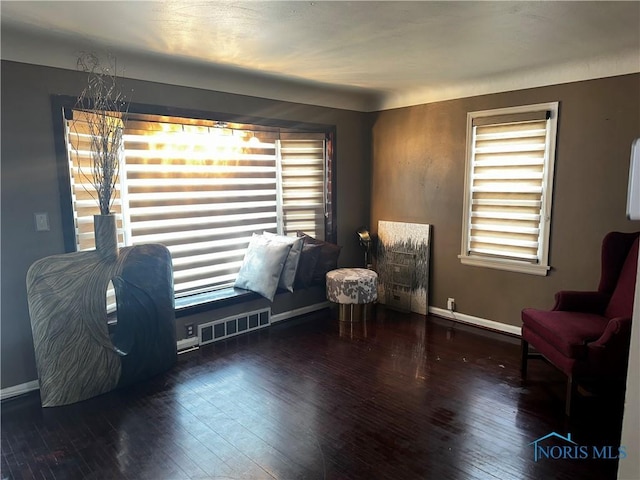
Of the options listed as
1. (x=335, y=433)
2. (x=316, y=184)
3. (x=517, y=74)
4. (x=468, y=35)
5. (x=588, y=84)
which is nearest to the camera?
(x=335, y=433)

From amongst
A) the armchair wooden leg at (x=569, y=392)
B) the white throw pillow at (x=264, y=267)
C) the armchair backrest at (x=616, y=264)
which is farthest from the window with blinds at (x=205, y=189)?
the armchair wooden leg at (x=569, y=392)

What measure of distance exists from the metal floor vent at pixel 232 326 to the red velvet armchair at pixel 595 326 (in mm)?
2372

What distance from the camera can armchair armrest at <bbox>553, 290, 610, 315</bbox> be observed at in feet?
10.3

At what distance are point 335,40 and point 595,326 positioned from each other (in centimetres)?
258

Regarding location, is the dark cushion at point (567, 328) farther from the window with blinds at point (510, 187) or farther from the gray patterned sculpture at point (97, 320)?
the gray patterned sculpture at point (97, 320)

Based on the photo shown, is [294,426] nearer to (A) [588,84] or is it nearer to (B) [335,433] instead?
(B) [335,433]

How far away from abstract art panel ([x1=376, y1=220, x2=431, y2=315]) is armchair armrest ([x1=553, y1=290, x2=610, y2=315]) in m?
1.58

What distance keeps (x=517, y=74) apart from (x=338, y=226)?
235cm

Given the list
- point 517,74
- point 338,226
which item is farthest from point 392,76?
point 338,226

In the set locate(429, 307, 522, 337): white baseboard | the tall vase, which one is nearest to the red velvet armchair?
locate(429, 307, 522, 337): white baseboard

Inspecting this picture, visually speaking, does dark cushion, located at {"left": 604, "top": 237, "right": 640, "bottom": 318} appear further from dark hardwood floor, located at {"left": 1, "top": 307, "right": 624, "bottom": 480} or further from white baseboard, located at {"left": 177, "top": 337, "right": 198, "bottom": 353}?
white baseboard, located at {"left": 177, "top": 337, "right": 198, "bottom": 353}

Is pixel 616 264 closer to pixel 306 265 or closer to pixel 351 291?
pixel 351 291

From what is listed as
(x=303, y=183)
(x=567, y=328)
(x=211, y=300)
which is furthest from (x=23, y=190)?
(x=567, y=328)

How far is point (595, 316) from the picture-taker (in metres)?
3.06
